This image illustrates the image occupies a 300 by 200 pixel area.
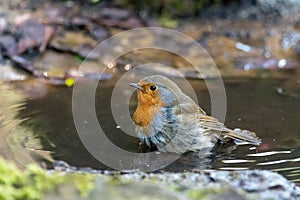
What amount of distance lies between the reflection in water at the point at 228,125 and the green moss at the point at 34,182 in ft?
5.74

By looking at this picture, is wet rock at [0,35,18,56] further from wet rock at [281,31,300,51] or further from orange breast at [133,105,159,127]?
wet rock at [281,31,300,51]

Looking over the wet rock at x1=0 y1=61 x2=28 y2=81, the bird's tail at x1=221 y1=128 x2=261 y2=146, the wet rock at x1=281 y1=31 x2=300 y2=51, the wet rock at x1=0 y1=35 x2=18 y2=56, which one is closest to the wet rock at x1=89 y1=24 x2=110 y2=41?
the wet rock at x1=0 y1=35 x2=18 y2=56

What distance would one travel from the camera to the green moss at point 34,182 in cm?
249

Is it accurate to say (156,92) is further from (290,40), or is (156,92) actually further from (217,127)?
(290,40)

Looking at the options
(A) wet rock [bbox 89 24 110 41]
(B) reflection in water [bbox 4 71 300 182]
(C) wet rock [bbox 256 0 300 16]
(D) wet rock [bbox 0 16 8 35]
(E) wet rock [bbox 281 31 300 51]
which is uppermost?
(C) wet rock [bbox 256 0 300 16]

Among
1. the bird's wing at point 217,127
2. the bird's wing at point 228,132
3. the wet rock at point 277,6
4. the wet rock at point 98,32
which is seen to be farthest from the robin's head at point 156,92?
the wet rock at point 277,6

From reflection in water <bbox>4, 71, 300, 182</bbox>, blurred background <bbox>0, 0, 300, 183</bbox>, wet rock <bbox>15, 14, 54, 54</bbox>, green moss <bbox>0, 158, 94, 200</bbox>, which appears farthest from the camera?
wet rock <bbox>15, 14, 54, 54</bbox>

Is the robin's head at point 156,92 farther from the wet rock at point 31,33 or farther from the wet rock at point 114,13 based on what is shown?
the wet rock at point 114,13

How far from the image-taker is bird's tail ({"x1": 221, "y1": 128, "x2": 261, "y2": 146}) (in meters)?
5.07

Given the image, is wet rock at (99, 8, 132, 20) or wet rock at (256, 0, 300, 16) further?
wet rock at (256, 0, 300, 16)

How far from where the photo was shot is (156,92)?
512cm

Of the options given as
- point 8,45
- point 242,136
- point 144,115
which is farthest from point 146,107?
point 8,45

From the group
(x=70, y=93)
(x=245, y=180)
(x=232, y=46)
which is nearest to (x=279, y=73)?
(x=232, y=46)

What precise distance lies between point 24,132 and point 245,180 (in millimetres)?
2652
